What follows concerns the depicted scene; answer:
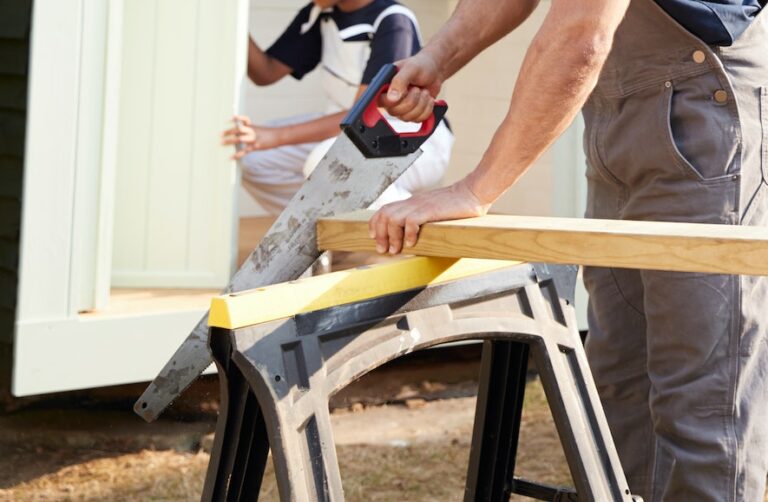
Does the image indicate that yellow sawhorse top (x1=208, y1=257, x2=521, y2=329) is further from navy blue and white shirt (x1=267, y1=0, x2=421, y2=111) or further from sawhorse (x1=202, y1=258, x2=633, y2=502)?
navy blue and white shirt (x1=267, y1=0, x2=421, y2=111)

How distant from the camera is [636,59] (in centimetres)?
224

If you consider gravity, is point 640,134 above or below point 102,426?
above

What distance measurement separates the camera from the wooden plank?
60.2 inches

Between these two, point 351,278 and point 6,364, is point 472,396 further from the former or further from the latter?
point 351,278

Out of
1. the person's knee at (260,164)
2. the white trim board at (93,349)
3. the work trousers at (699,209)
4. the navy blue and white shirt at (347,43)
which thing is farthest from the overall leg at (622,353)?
the person's knee at (260,164)

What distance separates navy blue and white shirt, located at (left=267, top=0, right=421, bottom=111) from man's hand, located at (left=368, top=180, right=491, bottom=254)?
241 cm

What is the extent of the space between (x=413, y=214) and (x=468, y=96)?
5.20 m

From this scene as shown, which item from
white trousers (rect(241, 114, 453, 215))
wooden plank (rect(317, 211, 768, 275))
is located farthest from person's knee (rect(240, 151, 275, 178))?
wooden plank (rect(317, 211, 768, 275))

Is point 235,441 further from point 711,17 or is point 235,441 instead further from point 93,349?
point 93,349

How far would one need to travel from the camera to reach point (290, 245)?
2.03m

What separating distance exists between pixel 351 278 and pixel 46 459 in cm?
258

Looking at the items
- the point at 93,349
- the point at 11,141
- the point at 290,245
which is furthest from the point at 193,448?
the point at 290,245

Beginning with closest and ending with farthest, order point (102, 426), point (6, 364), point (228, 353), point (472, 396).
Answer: point (228, 353) < point (6, 364) < point (102, 426) < point (472, 396)

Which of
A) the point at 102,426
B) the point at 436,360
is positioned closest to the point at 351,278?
the point at 102,426
